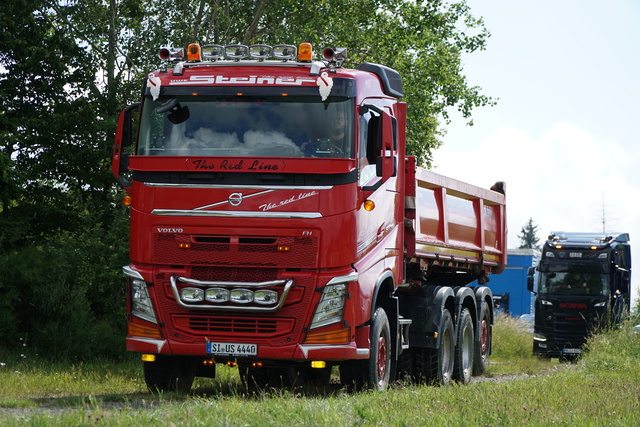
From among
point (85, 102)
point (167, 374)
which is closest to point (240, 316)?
point (167, 374)

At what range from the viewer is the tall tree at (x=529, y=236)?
121 m

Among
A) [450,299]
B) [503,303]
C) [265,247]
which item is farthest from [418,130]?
[265,247]

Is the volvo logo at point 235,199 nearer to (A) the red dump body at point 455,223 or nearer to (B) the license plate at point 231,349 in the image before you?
(B) the license plate at point 231,349

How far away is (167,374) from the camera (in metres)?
12.3

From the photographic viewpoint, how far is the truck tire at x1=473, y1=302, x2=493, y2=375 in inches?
704

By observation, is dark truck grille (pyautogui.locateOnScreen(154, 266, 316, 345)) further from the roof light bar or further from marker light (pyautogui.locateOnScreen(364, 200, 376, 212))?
the roof light bar

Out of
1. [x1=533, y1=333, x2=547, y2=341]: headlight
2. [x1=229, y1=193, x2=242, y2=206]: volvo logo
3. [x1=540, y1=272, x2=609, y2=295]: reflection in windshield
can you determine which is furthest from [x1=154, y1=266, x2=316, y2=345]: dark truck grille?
[x1=540, y1=272, x2=609, y2=295]: reflection in windshield

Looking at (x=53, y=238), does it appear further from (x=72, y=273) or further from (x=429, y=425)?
(x=429, y=425)

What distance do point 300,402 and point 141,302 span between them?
9.06 ft

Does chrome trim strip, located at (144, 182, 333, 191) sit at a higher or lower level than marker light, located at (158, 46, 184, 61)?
lower

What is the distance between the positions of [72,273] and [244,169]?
28.9 feet

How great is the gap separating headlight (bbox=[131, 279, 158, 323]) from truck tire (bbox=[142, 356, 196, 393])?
3.02 feet

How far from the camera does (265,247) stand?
1103 cm

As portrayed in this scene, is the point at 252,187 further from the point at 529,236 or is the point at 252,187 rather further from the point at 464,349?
the point at 529,236
